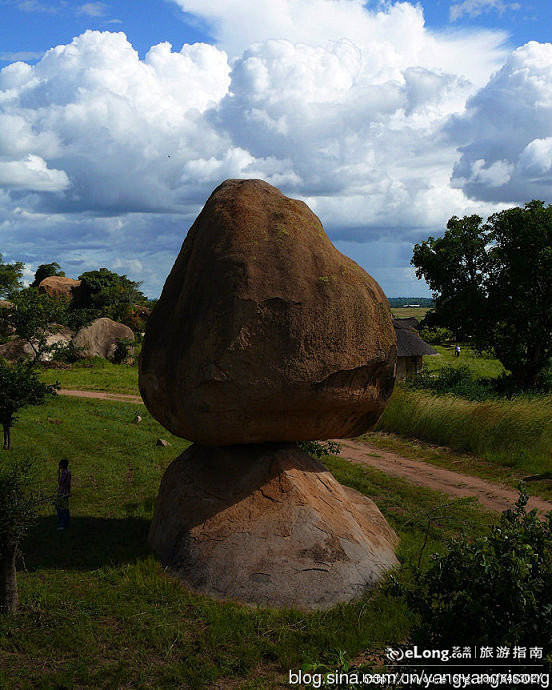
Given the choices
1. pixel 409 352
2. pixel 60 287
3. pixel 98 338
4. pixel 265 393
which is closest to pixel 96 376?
pixel 98 338

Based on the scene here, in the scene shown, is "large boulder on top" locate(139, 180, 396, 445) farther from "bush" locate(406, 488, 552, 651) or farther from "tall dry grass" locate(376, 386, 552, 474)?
"tall dry grass" locate(376, 386, 552, 474)

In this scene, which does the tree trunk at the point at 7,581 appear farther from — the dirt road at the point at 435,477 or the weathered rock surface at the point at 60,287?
the weathered rock surface at the point at 60,287

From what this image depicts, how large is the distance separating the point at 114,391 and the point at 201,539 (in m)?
19.0

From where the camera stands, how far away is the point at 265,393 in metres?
6.88

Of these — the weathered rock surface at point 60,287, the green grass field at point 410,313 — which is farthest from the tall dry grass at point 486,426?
the green grass field at point 410,313

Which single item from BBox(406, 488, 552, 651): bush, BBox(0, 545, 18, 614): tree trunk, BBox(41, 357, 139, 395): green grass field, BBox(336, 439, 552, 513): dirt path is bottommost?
BBox(336, 439, 552, 513): dirt path

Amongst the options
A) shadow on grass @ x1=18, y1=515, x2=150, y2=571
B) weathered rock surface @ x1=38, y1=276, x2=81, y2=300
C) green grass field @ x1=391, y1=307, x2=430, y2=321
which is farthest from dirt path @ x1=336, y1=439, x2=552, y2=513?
green grass field @ x1=391, y1=307, x2=430, y2=321

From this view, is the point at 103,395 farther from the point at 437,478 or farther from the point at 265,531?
the point at 265,531

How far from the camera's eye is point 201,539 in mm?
7062

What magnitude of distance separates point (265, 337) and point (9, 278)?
1644 inches

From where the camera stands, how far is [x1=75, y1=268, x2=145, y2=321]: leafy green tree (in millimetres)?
43353

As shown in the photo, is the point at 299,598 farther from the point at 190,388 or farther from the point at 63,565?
the point at 63,565

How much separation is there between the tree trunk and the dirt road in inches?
319

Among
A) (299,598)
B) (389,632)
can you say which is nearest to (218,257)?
(299,598)
